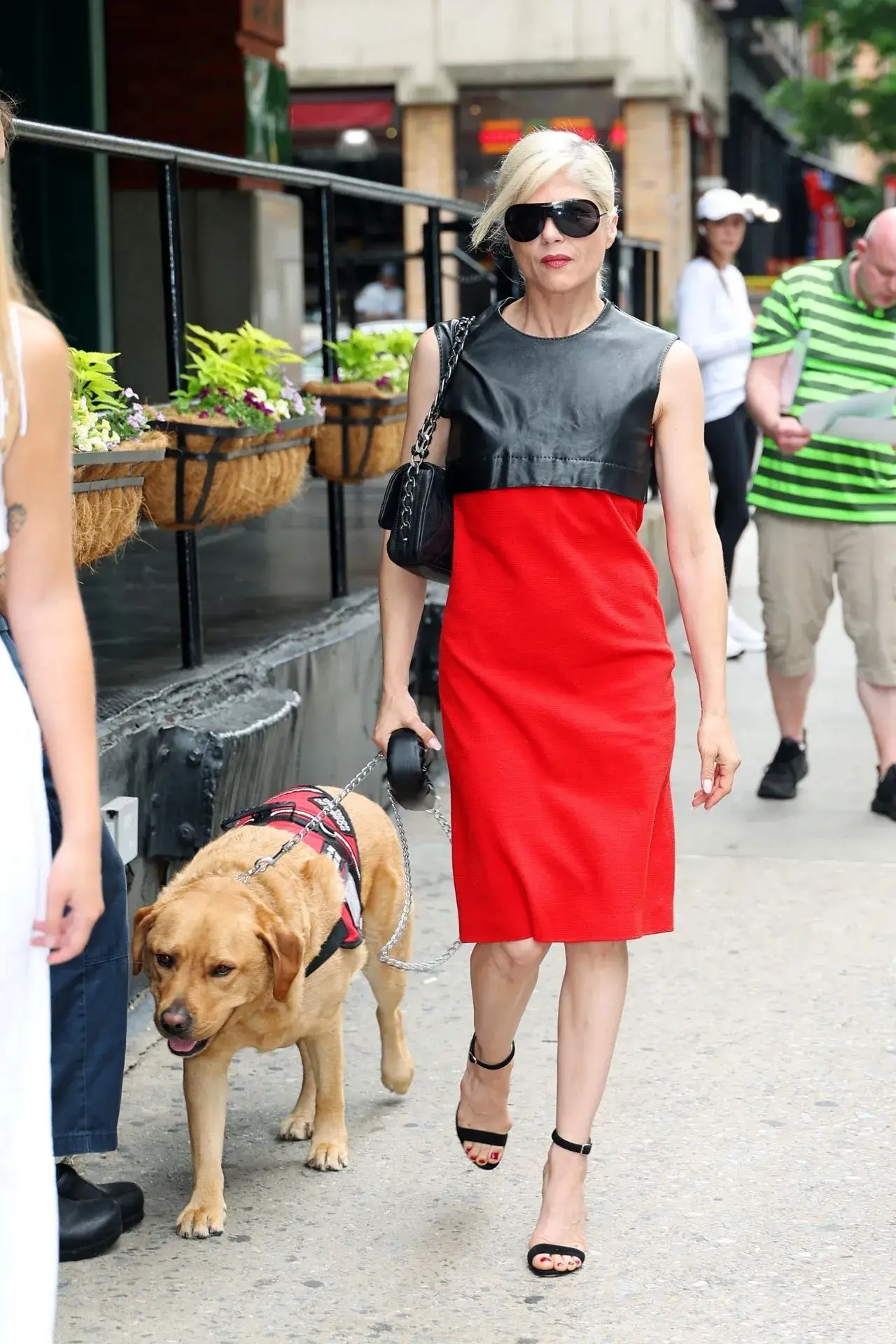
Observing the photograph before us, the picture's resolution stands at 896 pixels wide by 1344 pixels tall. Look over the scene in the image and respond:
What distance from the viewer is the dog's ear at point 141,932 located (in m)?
3.79

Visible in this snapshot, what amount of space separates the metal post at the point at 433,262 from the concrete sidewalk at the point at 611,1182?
321 centimetres

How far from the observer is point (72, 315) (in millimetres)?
11578

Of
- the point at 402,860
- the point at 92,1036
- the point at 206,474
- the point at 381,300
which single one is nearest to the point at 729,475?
the point at 206,474

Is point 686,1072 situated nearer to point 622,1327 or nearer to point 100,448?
point 622,1327

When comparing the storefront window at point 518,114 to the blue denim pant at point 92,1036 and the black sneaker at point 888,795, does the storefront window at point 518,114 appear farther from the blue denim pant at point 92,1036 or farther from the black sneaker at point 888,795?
the blue denim pant at point 92,1036

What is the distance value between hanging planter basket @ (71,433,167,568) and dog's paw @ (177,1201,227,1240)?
1.52m

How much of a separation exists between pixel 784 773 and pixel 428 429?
379 centimetres

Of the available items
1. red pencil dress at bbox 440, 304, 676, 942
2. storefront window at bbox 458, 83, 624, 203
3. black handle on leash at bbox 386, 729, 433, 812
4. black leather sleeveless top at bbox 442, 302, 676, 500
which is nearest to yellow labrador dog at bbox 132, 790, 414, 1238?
black handle on leash at bbox 386, 729, 433, 812

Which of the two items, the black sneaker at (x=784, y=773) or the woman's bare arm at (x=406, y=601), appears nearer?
the woman's bare arm at (x=406, y=601)

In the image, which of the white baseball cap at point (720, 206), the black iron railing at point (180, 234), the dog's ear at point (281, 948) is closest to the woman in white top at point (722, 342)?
the white baseball cap at point (720, 206)

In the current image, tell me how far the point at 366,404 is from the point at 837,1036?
3.01 m

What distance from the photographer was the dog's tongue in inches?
145

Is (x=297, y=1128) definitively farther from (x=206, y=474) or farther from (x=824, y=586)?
(x=824, y=586)

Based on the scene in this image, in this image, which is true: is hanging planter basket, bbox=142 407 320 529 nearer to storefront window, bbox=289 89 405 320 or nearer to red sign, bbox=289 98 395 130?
storefront window, bbox=289 89 405 320
